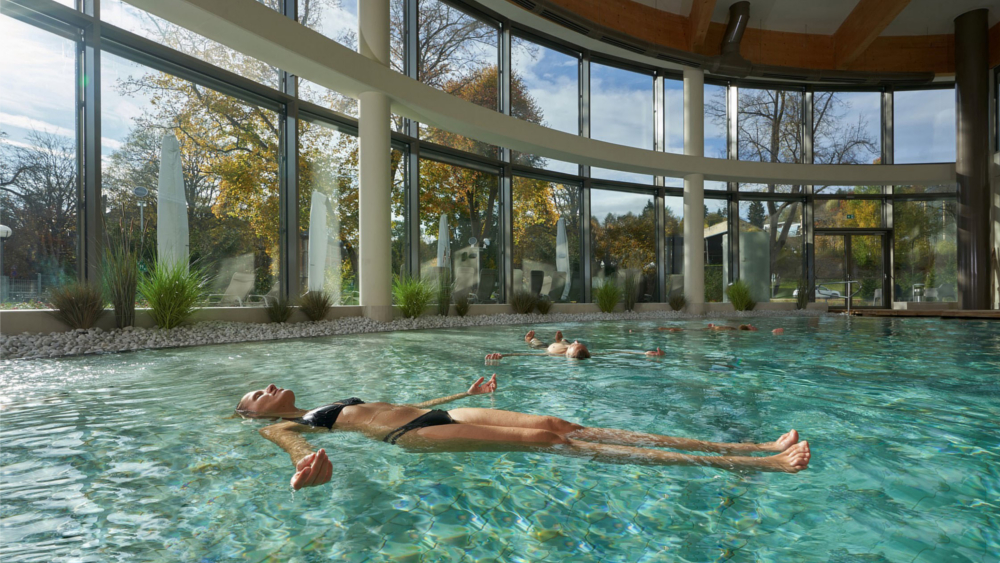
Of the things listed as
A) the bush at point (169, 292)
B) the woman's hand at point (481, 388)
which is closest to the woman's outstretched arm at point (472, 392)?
the woman's hand at point (481, 388)

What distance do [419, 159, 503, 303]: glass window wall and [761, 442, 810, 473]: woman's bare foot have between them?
833 centimetres

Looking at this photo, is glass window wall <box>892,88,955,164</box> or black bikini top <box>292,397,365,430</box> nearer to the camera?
black bikini top <box>292,397,365,430</box>

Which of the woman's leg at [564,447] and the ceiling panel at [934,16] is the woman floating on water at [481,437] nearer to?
the woman's leg at [564,447]

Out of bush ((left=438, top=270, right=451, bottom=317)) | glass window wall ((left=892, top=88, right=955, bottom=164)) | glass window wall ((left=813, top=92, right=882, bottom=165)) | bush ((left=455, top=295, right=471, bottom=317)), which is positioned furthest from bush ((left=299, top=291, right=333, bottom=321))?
glass window wall ((left=892, top=88, right=955, bottom=164))

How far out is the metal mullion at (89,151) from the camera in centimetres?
544

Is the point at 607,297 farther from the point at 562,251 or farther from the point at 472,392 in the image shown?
the point at 472,392

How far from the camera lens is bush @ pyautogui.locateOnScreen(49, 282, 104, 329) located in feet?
16.4

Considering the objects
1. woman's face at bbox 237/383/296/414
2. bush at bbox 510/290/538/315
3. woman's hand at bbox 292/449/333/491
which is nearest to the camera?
woman's hand at bbox 292/449/333/491

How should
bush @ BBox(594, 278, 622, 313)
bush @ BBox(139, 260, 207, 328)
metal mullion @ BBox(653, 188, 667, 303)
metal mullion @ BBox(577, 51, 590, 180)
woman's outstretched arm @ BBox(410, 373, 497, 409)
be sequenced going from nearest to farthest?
woman's outstretched arm @ BBox(410, 373, 497, 409)
bush @ BBox(139, 260, 207, 328)
bush @ BBox(594, 278, 622, 313)
metal mullion @ BBox(577, 51, 590, 180)
metal mullion @ BBox(653, 188, 667, 303)

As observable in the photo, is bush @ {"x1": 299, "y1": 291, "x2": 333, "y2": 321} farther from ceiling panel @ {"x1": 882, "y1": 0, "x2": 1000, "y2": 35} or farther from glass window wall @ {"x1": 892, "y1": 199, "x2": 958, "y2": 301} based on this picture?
ceiling panel @ {"x1": 882, "y1": 0, "x2": 1000, "y2": 35}

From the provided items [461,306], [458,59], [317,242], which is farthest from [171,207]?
[458,59]

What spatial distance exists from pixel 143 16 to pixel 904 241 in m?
16.7

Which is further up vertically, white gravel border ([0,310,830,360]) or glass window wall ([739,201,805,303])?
glass window wall ([739,201,805,303])

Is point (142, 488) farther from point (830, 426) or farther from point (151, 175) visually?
point (151, 175)
